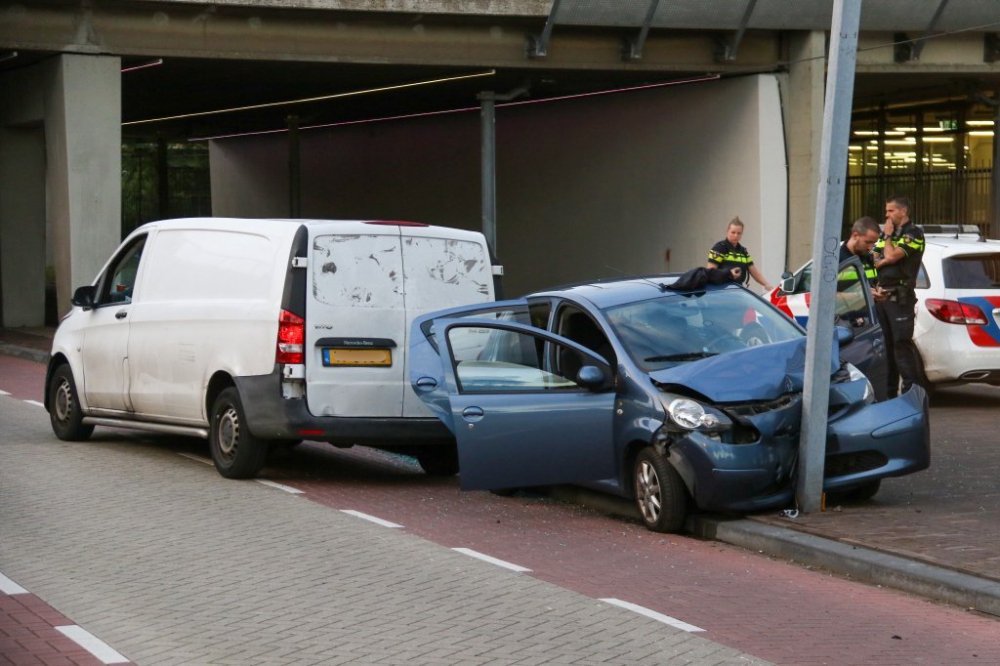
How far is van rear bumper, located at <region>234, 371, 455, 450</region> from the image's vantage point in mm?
10367

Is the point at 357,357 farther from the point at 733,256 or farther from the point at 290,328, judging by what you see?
the point at 733,256

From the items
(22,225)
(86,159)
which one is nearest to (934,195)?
(86,159)

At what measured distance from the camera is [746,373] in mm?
9023

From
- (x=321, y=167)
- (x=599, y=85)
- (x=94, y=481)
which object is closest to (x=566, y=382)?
(x=94, y=481)

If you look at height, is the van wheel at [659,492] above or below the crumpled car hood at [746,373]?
below

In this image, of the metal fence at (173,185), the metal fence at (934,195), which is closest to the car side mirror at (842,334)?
the metal fence at (934,195)

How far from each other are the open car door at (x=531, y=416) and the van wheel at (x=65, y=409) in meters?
4.73

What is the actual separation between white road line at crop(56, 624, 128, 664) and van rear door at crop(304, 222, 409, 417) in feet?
13.5

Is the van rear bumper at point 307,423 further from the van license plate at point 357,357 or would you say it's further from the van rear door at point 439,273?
the van license plate at point 357,357

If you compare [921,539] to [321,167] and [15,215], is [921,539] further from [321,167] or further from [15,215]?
[321,167]

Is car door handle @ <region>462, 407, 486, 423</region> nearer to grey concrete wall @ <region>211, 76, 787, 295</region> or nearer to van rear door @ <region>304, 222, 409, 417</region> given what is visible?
van rear door @ <region>304, 222, 409, 417</region>

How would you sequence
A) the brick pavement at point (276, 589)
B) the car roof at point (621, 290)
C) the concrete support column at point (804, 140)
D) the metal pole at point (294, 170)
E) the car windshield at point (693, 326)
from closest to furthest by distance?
1. the brick pavement at point (276, 589)
2. the car windshield at point (693, 326)
3. the car roof at point (621, 290)
4. the concrete support column at point (804, 140)
5. the metal pole at point (294, 170)

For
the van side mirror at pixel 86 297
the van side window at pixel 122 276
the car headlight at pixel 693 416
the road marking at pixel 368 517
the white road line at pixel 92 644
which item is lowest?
the road marking at pixel 368 517

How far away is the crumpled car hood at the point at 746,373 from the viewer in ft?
28.9
